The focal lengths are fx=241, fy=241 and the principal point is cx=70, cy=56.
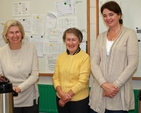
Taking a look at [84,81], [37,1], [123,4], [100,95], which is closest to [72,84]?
[84,81]

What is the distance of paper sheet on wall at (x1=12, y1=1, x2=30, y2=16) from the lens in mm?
3119

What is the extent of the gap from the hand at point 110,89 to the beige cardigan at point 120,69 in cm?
3

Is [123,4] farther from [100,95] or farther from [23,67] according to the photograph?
[23,67]

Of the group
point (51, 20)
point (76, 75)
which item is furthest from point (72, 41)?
point (51, 20)

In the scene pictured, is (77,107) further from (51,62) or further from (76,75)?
(51,62)

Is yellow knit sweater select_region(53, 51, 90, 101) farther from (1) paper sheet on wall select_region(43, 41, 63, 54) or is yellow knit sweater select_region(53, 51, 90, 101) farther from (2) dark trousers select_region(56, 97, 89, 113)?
(1) paper sheet on wall select_region(43, 41, 63, 54)

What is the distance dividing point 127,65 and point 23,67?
0.93m

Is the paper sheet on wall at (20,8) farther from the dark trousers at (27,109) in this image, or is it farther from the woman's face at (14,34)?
Answer: the dark trousers at (27,109)

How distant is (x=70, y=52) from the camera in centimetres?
232

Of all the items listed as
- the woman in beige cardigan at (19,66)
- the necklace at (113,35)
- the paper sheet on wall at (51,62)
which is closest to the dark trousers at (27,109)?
the woman in beige cardigan at (19,66)

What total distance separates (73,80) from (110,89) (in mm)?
385

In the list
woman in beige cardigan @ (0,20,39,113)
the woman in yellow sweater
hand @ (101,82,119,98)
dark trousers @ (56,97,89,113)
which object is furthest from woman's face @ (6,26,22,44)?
hand @ (101,82,119,98)

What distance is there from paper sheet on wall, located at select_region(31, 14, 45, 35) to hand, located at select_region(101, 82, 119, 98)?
1.34m

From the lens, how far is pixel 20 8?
3.15 meters
